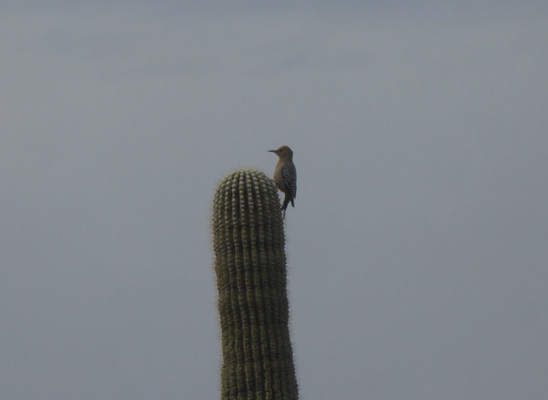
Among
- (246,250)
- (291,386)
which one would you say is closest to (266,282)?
(246,250)

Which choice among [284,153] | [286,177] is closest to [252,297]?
[286,177]

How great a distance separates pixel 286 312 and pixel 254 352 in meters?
0.66

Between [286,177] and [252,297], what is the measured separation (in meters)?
3.01

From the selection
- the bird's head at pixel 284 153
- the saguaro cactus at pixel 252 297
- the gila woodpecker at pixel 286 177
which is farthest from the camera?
the bird's head at pixel 284 153

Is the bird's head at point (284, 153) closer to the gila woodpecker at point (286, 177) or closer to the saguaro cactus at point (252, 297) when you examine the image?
the gila woodpecker at point (286, 177)

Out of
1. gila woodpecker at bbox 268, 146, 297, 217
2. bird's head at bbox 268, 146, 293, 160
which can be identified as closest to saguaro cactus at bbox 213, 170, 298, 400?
gila woodpecker at bbox 268, 146, 297, 217

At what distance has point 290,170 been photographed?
14508 mm

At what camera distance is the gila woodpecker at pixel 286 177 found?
14227 mm

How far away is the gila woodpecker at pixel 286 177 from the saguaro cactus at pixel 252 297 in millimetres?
2222

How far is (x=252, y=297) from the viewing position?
11.7 meters

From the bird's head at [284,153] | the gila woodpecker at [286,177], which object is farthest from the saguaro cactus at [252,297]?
the bird's head at [284,153]

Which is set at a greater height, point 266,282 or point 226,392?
point 266,282

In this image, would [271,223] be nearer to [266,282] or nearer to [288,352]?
[266,282]

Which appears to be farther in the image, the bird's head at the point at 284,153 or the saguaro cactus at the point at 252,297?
the bird's head at the point at 284,153
